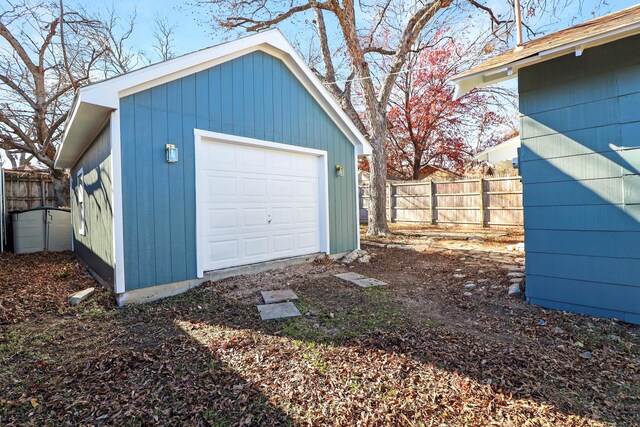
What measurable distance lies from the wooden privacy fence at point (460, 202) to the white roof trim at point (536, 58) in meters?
8.14

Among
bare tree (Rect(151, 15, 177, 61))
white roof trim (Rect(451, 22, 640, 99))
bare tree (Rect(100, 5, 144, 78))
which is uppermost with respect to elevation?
bare tree (Rect(151, 15, 177, 61))

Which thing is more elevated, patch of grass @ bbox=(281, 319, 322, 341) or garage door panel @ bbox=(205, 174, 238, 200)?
garage door panel @ bbox=(205, 174, 238, 200)

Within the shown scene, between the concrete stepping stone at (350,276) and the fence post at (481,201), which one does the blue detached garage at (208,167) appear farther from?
the fence post at (481,201)

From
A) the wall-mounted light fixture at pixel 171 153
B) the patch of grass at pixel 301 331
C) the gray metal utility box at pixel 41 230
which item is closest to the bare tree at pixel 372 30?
the wall-mounted light fixture at pixel 171 153

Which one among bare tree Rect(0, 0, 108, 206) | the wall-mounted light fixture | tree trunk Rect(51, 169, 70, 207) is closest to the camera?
the wall-mounted light fixture

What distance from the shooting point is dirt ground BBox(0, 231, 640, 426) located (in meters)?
2.04

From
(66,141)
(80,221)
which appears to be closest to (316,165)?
(66,141)

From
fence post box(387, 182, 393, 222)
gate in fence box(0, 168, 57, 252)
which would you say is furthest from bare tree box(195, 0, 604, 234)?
gate in fence box(0, 168, 57, 252)

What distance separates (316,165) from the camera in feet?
22.1

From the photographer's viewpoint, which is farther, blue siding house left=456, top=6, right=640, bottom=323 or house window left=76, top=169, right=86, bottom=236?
house window left=76, top=169, right=86, bottom=236

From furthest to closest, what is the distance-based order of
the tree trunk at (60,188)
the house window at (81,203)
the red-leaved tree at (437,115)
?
the red-leaved tree at (437,115) < the tree trunk at (60,188) < the house window at (81,203)

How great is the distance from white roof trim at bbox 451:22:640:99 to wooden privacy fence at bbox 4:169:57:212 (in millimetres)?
13264

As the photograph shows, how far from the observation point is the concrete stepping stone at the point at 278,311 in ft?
11.9

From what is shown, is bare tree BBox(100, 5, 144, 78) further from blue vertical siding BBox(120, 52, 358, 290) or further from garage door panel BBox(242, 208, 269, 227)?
garage door panel BBox(242, 208, 269, 227)
